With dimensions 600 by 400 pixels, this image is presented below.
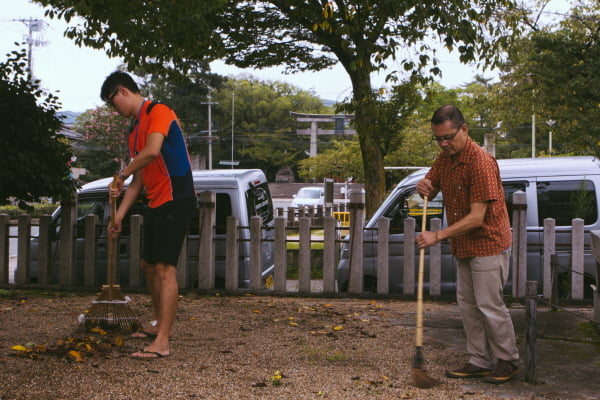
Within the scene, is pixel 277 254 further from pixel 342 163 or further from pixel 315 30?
pixel 342 163

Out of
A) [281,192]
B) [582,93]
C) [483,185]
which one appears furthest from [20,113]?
[281,192]

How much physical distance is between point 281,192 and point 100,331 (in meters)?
57.1

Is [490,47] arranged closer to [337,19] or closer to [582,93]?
[582,93]

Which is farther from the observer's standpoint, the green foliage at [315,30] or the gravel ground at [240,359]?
the green foliage at [315,30]

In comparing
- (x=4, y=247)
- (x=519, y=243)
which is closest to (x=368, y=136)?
(x=519, y=243)

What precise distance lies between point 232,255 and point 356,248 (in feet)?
5.42

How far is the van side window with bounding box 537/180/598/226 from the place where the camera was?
841 centimetres

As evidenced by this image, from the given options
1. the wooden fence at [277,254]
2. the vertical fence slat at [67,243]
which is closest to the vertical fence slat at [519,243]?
the wooden fence at [277,254]

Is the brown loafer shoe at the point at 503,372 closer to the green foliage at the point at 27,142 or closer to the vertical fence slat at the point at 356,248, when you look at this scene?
the vertical fence slat at the point at 356,248

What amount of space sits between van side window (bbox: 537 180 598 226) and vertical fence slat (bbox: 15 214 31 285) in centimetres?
702

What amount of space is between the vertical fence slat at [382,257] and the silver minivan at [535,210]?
6.9 inches

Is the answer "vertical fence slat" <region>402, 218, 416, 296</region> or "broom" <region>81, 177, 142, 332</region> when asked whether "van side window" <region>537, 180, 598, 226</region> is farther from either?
"broom" <region>81, 177, 142, 332</region>

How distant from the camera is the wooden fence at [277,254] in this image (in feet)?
27.5

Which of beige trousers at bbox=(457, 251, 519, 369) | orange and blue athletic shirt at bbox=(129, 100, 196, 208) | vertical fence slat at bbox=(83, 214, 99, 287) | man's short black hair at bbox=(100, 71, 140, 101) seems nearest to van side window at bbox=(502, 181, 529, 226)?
beige trousers at bbox=(457, 251, 519, 369)
